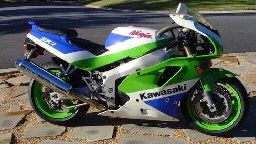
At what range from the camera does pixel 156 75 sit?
474 cm

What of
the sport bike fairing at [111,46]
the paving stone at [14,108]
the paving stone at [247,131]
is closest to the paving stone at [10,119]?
the paving stone at [14,108]

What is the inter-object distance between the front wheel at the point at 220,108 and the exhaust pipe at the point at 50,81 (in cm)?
104

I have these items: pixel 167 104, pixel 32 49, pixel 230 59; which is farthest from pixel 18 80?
pixel 230 59

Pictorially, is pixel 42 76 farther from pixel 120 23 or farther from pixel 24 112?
pixel 120 23

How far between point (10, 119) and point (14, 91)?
1161 millimetres

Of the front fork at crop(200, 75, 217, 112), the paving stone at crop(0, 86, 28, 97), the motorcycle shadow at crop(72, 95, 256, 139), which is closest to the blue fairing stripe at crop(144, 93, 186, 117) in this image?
the front fork at crop(200, 75, 217, 112)

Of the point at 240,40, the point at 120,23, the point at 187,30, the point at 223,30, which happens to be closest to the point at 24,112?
the point at 187,30

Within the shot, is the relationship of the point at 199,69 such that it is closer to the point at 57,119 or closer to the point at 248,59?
the point at 57,119

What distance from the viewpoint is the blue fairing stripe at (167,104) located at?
4.75 metres

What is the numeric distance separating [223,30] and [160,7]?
10.5 meters

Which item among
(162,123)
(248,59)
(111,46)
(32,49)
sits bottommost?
(162,123)

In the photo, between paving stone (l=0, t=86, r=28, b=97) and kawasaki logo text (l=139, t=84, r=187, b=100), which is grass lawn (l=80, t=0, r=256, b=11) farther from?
kawasaki logo text (l=139, t=84, r=187, b=100)

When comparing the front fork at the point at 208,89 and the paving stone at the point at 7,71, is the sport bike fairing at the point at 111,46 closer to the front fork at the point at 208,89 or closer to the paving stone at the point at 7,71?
the front fork at the point at 208,89

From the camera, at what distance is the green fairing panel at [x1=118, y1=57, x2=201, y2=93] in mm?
4637
